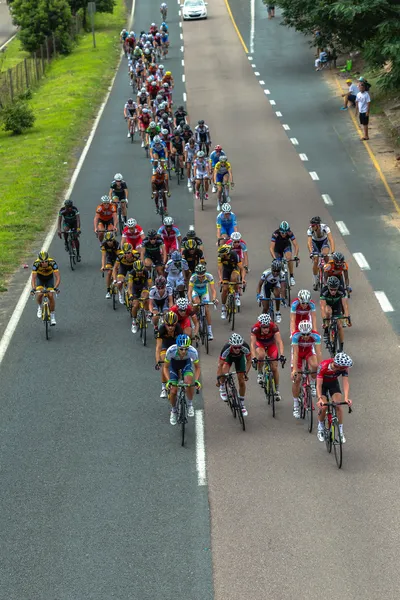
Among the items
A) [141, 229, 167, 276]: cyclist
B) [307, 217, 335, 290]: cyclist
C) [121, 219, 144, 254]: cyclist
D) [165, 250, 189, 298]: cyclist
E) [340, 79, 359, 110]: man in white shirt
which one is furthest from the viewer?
[340, 79, 359, 110]: man in white shirt

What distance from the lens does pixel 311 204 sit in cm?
3053

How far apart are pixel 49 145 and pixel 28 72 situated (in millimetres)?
18645

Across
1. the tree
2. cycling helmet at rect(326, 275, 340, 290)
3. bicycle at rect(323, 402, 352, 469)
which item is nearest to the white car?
the tree

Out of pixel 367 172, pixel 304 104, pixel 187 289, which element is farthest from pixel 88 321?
pixel 304 104

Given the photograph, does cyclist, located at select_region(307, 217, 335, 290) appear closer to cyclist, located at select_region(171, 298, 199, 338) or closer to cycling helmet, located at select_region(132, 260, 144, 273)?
cycling helmet, located at select_region(132, 260, 144, 273)

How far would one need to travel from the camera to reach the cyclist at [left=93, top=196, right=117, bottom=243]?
2497 centimetres

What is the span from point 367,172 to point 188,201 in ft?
20.3

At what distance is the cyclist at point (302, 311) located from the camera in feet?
57.1

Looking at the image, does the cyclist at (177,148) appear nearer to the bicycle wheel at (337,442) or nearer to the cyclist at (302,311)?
the cyclist at (302,311)

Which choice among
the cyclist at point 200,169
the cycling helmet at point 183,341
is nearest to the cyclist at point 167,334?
the cycling helmet at point 183,341

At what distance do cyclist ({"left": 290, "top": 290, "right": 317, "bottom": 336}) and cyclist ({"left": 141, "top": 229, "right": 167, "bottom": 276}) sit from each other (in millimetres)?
4929

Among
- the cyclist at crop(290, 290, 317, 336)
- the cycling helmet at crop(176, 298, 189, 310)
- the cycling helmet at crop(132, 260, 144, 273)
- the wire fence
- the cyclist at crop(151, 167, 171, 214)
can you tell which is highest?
the cycling helmet at crop(176, 298, 189, 310)

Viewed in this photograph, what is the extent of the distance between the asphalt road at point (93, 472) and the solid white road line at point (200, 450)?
9cm

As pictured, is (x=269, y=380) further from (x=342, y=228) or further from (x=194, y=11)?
(x=194, y=11)
